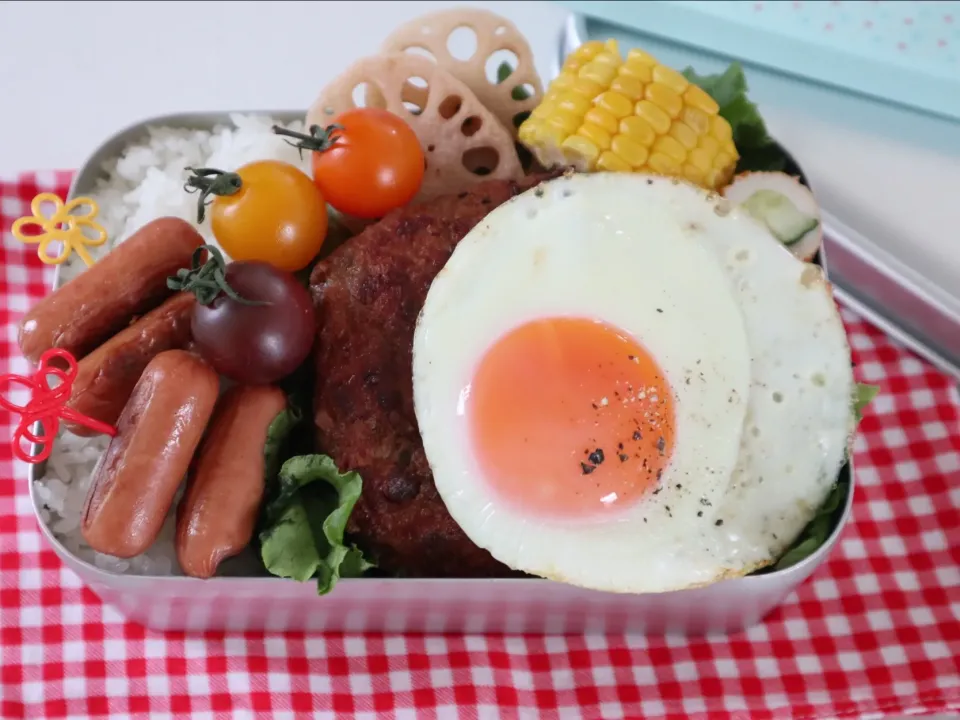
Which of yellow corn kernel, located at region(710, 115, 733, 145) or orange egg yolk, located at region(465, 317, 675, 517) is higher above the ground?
yellow corn kernel, located at region(710, 115, 733, 145)

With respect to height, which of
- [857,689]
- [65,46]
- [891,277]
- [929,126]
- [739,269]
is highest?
[65,46]

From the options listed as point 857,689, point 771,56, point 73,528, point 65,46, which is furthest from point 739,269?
point 65,46

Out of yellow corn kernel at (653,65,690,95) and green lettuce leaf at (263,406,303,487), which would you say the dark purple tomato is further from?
yellow corn kernel at (653,65,690,95)

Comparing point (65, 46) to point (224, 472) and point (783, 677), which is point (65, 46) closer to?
point (224, 472)

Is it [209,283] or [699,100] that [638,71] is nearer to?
[699,100]

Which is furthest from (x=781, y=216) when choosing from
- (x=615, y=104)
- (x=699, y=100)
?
(x=615, y=104)

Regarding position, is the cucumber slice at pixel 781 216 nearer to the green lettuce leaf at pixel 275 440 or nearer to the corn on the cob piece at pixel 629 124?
the corn on the cob piece at pixel 629 124

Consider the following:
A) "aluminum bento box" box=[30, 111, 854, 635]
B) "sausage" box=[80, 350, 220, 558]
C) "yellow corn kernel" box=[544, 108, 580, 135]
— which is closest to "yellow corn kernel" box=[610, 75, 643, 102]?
"yellow corn kernel" box=[544, 108, 580, 135]
